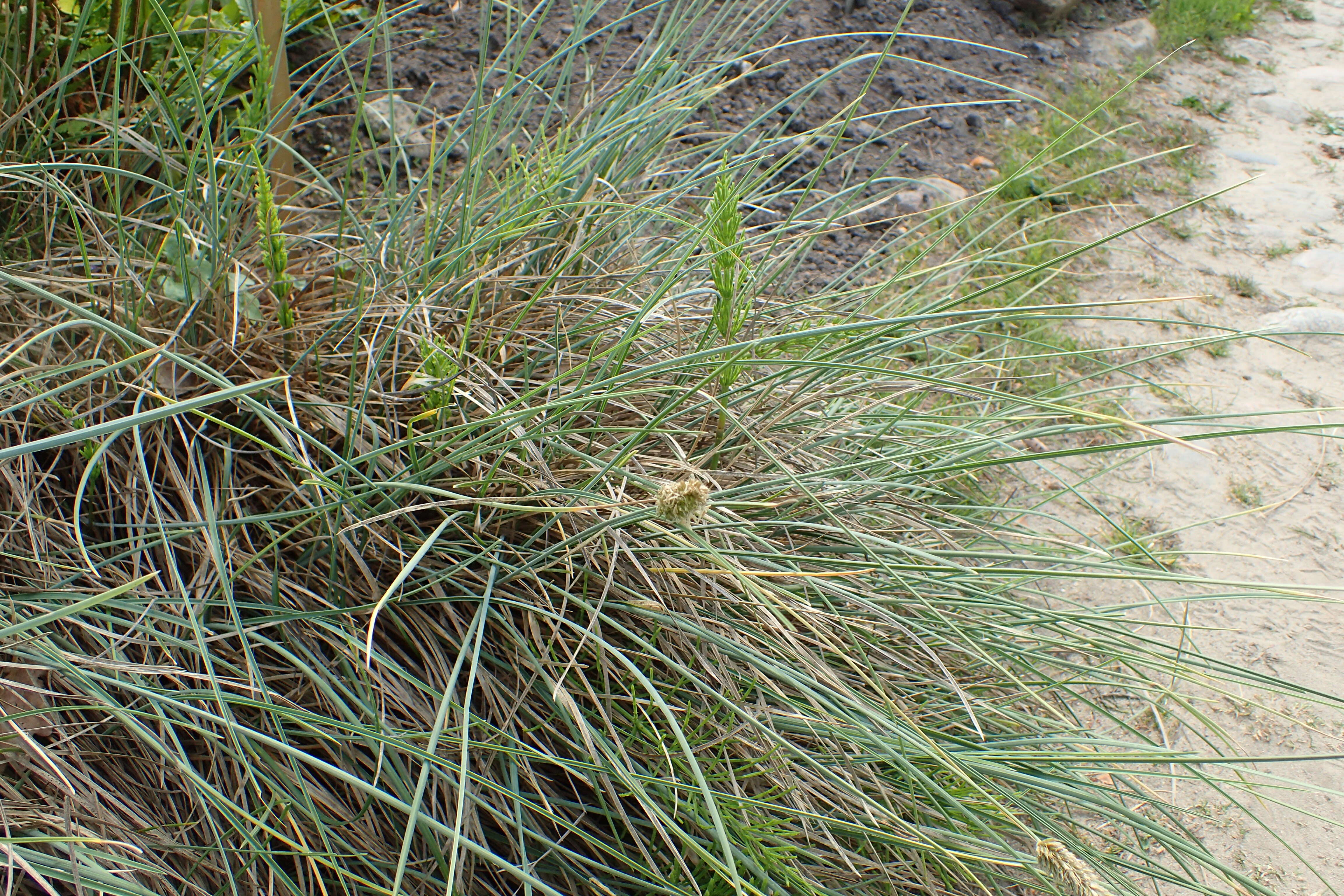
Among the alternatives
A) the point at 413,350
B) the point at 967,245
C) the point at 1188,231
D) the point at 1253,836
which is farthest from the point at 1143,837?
the point at 1188,231

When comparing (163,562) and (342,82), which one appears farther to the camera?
(342,82)

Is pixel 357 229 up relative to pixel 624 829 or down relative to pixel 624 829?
up

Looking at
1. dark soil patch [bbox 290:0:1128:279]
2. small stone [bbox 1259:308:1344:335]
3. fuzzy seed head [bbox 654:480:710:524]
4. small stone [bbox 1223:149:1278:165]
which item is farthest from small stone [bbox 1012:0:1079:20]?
fuzzy seed head [bbox 654:480:710:524]

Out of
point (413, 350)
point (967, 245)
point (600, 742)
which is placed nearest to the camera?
point (600, 742)

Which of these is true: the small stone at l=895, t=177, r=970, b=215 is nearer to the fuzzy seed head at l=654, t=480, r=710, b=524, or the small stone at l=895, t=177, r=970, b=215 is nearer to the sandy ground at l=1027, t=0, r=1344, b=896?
the sandy ground at l=1027, t=0, r=1344, b=896

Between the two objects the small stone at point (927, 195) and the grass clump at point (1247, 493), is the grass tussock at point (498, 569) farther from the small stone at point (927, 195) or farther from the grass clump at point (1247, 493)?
the small stone at point (927, 195)

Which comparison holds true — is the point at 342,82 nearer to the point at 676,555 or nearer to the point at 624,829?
the point at 676,555
